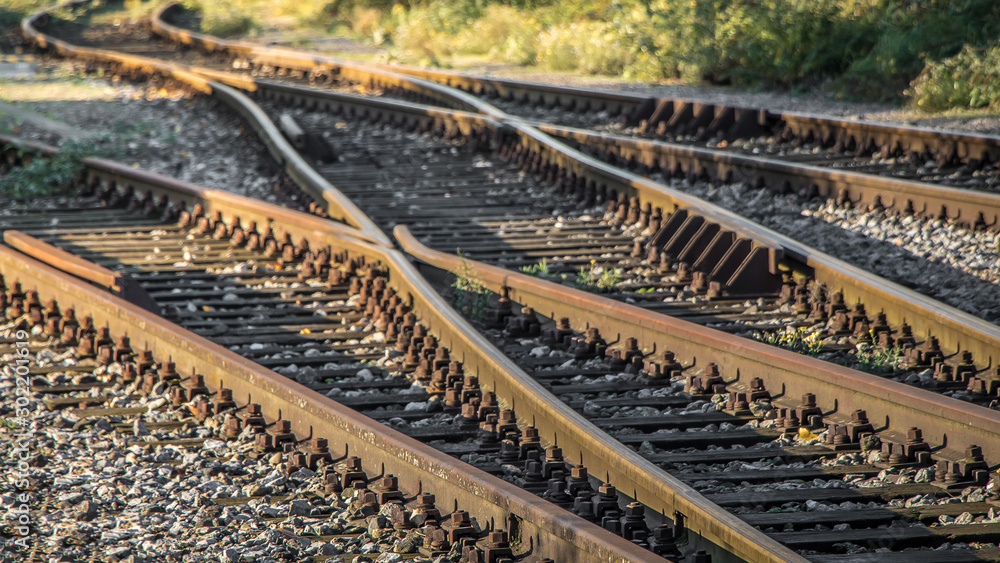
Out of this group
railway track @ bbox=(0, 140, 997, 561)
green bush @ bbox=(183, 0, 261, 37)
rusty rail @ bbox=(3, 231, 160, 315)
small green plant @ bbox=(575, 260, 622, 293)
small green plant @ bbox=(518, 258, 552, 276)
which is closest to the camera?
railway track @ bbox=(0, 140, 997, 561)

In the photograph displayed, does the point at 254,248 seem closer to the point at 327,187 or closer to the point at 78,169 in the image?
the point at 327,187

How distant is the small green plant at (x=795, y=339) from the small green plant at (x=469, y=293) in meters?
1.59

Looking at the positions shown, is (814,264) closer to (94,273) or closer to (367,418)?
(367,418)

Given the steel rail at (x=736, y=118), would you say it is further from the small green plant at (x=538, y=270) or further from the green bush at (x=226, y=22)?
the green bush at (x=226, y=22)

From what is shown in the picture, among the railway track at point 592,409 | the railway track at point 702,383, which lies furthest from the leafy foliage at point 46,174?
the railway track at point 702,383

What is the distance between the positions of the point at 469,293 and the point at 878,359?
2430 mm

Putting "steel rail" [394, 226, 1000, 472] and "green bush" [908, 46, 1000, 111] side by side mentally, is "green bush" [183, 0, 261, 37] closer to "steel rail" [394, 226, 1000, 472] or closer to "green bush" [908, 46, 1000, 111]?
"green bush" [908, 46, 1000, 111]

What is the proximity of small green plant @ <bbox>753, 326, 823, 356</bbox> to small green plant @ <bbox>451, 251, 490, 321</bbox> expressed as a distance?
5.23 feet

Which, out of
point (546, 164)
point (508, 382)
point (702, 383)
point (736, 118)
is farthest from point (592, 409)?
point (736, 118)

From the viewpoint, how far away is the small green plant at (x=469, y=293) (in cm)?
630

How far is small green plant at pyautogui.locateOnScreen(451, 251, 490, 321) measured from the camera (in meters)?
6.30

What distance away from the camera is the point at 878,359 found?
518 centimetres

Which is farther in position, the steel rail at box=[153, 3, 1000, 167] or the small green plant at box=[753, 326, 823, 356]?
the steel rail at box=[153, 3, 1000, 167]

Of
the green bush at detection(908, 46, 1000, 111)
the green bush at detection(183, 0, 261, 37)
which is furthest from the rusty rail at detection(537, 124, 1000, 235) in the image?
the green bush at detection(183, 0, 261, 37)
